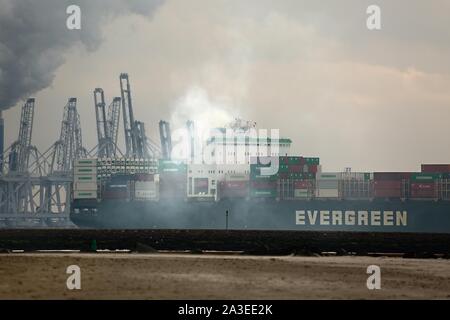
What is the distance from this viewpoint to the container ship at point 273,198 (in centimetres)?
16288

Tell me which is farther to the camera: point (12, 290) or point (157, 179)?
point (157, 179)

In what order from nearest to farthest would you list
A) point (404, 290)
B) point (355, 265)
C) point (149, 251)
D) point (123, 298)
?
point (123, 298), point (404, 290), point (355, 265), point (149, 251)

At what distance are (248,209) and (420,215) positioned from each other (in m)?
36.0

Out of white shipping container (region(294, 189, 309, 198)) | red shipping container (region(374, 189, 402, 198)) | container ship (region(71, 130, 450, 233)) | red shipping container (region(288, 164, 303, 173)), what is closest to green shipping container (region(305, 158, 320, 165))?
container ship (region(71, 130, 450, 233))

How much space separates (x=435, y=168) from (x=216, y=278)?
5270 inches

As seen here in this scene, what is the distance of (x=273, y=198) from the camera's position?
171 m

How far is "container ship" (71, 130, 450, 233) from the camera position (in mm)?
162875

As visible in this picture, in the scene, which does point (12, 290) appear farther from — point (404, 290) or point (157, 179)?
point (157, 179)

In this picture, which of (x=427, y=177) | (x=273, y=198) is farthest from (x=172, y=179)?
(x=427, y=177)

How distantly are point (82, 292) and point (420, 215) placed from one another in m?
140

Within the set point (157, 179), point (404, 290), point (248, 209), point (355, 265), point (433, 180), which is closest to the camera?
point (404, 290)

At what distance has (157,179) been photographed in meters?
187

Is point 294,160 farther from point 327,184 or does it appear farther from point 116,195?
point 116,195
